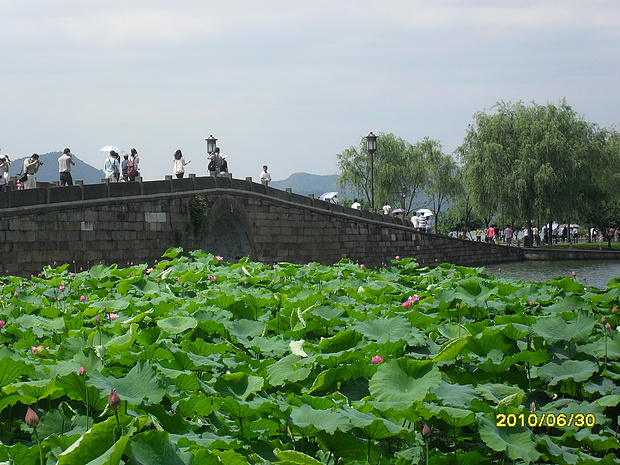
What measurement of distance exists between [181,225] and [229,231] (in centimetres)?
344

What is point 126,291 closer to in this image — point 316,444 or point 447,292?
point 447,292

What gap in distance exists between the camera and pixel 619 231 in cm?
4869

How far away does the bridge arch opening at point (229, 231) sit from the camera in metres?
21.4

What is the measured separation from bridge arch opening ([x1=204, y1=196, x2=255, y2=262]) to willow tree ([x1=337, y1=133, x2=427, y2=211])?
84.5 feet

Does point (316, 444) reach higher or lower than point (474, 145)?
lower

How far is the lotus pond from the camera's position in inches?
76.2

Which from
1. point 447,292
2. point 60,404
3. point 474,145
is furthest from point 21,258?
point 474,145

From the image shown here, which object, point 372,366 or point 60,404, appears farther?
point 372,366

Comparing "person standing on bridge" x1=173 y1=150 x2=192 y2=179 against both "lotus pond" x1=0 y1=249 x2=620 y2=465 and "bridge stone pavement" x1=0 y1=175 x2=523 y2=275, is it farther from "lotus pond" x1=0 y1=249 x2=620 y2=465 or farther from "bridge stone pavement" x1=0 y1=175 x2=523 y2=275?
"lotus pond" x1=0 y1=249 x2=620 y2=465

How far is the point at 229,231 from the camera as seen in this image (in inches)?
907

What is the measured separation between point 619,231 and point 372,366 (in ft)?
167

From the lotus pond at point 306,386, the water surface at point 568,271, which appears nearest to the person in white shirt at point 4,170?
the lotus pond at point 306,386

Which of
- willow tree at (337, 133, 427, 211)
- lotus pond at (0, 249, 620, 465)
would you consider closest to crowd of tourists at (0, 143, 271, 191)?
lotus pond at (0, 249, 620, 465)
